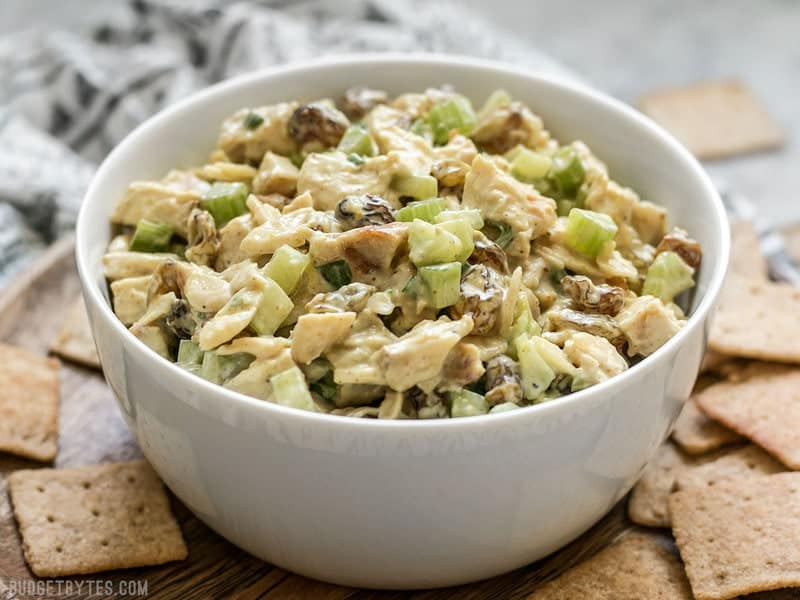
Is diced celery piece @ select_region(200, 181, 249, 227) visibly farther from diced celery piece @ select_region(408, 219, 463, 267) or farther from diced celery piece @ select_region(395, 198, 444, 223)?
diced celery piece @ select_region(408, 219, 463, 267)

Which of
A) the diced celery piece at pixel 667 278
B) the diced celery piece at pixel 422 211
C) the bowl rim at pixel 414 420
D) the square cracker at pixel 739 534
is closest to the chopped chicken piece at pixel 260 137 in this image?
the bowl rim at pixel 414 420

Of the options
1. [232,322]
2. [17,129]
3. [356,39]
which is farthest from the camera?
[356,39]

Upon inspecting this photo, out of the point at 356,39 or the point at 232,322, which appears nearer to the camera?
the point at 232,322

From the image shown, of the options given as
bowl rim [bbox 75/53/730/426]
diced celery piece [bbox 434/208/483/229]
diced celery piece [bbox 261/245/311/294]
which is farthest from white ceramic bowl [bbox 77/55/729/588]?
diced celery piece [bbox 434/208/483/229]

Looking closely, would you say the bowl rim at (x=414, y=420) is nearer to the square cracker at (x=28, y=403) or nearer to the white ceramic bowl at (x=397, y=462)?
the white ceramic bowl at (x=397, y=462)

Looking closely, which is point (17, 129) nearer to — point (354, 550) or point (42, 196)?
point (42, 196)

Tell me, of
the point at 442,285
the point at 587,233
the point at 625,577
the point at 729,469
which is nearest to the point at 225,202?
the point at 442,285

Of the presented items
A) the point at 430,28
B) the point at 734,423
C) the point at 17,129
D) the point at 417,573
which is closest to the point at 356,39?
the point at 430,28
